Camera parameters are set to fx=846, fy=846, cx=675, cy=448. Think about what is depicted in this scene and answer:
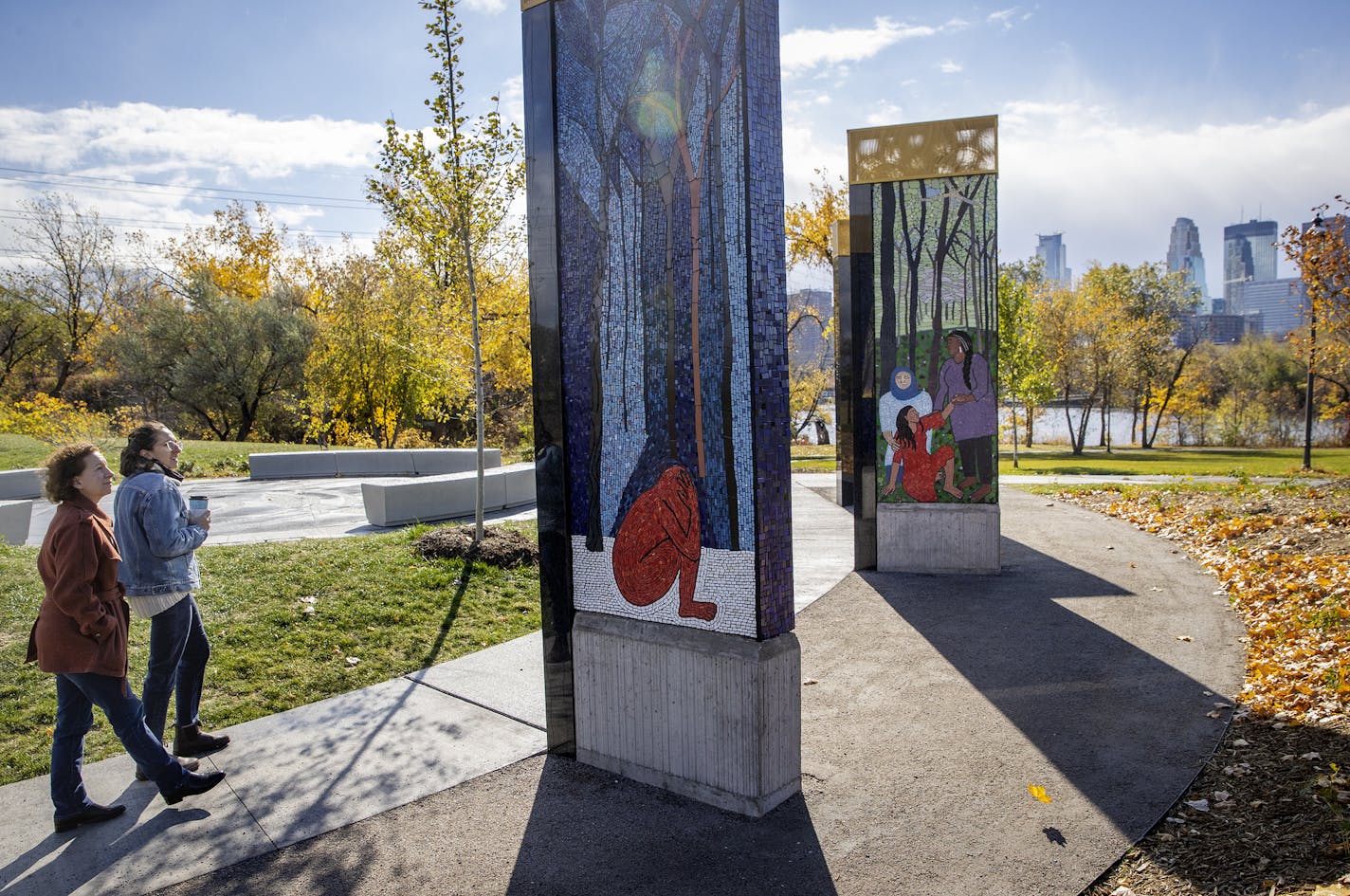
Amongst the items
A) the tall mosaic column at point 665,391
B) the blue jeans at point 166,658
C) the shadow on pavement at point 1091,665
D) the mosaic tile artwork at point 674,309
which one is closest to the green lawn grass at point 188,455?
the blue jeans at point 166,658

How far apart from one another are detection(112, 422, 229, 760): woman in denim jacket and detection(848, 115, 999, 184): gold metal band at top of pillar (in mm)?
7546

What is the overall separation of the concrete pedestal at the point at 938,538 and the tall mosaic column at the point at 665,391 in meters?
5.60

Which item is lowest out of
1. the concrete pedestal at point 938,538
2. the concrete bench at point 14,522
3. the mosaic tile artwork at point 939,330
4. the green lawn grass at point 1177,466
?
the green lawn grass at point 1177,466

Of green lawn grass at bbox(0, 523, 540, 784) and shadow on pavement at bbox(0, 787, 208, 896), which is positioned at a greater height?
green lawn grass at bbox(0, 523, 540, 784)

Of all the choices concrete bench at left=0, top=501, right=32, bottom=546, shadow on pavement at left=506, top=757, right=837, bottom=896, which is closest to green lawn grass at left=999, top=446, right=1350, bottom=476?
shadow on pavement at left=506, top=757, right=837, bottom=896

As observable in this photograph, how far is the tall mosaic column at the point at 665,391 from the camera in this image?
4055 mm

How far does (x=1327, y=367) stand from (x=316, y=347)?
2928 cm

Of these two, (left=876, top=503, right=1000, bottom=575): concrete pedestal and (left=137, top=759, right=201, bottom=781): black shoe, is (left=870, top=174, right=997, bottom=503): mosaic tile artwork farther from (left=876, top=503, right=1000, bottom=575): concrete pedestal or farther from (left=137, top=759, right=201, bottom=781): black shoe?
(left=137, top=759, right=201, bottom=781): black shoe

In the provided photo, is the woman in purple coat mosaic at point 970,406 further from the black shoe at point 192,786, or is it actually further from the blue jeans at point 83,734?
the blue jeans at point 83,734

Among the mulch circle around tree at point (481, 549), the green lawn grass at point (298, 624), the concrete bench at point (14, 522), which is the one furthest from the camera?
the concrete bench at point (14, 522)

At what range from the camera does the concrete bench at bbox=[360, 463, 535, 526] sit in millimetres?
11945

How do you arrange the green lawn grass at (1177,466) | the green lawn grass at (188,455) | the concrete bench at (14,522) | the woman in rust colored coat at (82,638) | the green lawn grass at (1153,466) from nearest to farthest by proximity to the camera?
1. the woman in rust colored coat at (82,638)
2. the concrete bench at (14,522)
3. the green lawn grass at (188,455)
4. the green lawn grass at (1177,466)
5. the green lawn grass at (1153,466)

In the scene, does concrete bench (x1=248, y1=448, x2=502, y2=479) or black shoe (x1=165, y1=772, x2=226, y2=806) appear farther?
concrete bench (x1=248, y1=448, x2=502, y2=479)

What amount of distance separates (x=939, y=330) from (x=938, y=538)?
2.29 metres
